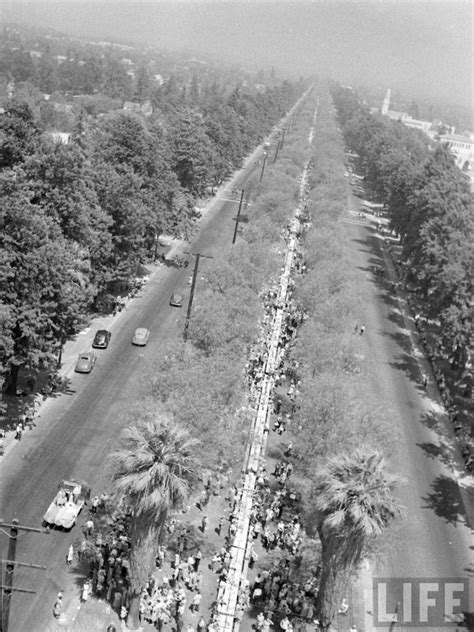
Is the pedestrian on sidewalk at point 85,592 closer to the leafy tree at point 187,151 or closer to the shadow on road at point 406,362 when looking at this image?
the shadow on road at point 406,362

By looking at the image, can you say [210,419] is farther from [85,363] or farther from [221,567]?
[85,363]

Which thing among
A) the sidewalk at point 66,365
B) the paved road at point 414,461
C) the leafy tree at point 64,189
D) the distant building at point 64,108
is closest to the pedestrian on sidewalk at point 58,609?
the sidewalk at point 66,365

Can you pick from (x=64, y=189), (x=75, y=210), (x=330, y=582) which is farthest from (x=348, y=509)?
(x=64, y=189)

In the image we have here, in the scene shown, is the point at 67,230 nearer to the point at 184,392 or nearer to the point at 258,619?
the point at 184,392

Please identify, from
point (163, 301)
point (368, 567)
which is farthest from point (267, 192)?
point (368, 567)

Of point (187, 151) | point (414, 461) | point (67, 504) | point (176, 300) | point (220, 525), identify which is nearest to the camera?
point (67, 504)

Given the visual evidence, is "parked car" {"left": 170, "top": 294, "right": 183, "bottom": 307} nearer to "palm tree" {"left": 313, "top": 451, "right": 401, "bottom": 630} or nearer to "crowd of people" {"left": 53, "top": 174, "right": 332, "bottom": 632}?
"crowd of people" {"left": 53, "top": 174, "right": 332, "bottom": 632}
